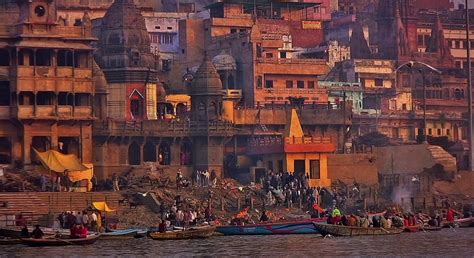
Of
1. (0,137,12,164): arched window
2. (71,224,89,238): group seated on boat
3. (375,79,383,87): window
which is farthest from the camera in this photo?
(375,79,383,87): window

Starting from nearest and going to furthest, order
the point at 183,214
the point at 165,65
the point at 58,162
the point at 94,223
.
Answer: the point at 94,223
the point at 183,214
the point at 58,162
the point at 165,65

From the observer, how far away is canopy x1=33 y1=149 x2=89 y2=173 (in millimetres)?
79562

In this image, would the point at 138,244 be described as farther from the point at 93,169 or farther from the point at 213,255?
the point at 93,169

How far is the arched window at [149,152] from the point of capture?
8806cm

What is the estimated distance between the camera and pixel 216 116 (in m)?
89.2

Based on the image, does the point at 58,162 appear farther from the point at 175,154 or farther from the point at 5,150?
the point at 175,154

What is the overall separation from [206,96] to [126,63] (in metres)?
4.84

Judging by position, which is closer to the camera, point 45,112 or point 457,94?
point 45,112

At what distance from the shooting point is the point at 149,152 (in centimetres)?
8831

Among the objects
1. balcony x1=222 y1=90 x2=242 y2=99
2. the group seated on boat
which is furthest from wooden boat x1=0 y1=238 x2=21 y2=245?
balcony x1=222 y1=90 x2=242 y2=99

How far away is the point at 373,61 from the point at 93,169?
32470 mm

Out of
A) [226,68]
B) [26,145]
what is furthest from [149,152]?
[226,68]

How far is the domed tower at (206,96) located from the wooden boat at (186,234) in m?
22.8

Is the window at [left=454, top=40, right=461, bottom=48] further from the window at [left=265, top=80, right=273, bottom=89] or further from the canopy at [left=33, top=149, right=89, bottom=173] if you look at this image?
the canopy at [left=33, top=149, right=89, bottom=173]
